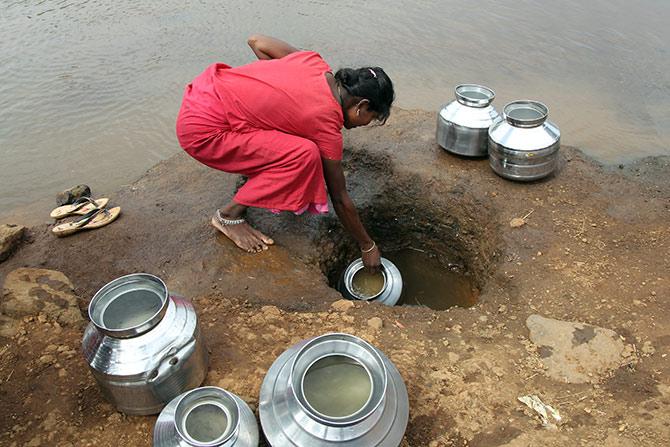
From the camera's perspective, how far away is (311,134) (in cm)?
308

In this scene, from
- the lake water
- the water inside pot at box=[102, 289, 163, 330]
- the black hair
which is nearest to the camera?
the water inside pot at box=[102, 289, 163, 330]

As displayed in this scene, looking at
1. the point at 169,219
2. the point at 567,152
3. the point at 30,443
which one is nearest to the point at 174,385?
the point at 30,443

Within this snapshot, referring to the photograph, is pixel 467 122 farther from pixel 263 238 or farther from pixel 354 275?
pixel 263 238

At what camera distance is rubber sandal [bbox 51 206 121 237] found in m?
3.77

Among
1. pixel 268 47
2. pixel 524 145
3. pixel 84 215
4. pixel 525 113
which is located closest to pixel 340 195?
pixel 268 47

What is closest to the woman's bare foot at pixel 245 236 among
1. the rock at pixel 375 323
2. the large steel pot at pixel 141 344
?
the rock at pixel 375 323

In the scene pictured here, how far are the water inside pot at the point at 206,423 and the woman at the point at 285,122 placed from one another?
1.55 metres

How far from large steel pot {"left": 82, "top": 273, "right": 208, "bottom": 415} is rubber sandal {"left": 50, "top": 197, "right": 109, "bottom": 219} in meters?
1.99

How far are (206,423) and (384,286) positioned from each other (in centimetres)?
193

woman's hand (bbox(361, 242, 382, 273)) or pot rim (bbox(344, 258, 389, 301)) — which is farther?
pot rim (bbox(344, 258, 389, 301))

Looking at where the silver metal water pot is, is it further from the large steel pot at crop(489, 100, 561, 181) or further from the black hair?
the black hair

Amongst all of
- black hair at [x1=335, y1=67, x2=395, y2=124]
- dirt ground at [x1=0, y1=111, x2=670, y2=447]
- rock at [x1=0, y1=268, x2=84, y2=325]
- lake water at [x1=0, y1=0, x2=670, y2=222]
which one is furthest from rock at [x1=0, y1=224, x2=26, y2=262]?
black hair at [x1=335, y1=67, x2=395, y2=124]

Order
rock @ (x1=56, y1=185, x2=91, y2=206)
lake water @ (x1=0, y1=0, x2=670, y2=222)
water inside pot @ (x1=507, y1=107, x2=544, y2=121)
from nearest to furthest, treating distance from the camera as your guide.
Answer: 1. water inside pot @ (x1=507, y1=107, x2=544, y2=121)
2. rock @ (x1=56, y1=185, x2=91, y2=206)
3. lake water @ (x1=0, y1=0, x2=670, y2=222)

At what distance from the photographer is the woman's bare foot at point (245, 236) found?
3512mm
